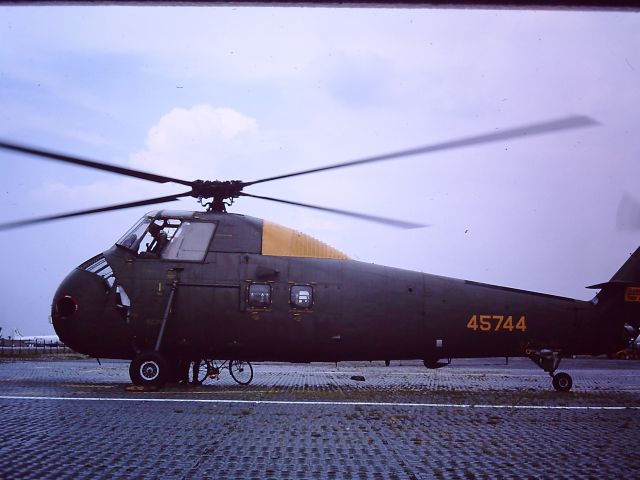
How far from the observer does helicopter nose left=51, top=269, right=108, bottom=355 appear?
1481cm

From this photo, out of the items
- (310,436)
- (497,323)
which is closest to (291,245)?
(497,323)

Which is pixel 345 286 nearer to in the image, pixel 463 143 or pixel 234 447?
pixel 463 143

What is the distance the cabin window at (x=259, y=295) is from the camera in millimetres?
15031

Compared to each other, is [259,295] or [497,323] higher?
[259,295]

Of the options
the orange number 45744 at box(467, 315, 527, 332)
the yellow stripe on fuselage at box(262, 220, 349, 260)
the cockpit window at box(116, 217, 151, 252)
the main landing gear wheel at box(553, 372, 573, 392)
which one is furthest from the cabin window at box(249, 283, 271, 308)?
the main landing gear wheel at box(553, 372, 573, 392)

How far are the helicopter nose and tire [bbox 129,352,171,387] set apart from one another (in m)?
1.58

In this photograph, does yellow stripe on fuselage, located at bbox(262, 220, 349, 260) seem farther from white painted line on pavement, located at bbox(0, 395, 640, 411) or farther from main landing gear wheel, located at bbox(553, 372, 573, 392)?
main landing gear wheel, located at bbox(553, 372, 573, 392)

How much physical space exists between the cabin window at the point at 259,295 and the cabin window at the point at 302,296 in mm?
615

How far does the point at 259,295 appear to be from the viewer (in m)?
15.1

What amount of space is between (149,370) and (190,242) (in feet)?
10.8

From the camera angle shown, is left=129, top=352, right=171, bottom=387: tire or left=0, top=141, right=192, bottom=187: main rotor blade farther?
left=129, top=352, right=171, bottom=387: tire

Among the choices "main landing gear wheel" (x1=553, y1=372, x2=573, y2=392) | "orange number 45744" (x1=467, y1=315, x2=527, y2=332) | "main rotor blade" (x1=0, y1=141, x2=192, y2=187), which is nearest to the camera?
"main rotor blade" (x1=0, y1=141, x2=192, y2=187)

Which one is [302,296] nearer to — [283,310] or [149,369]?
[283,310]

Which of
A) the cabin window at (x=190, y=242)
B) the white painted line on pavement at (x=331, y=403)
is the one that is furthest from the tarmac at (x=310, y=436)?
the cabin window at (x=190, y=242)
